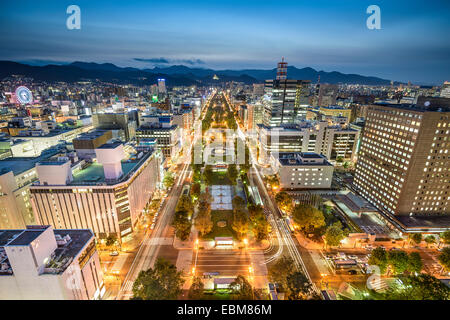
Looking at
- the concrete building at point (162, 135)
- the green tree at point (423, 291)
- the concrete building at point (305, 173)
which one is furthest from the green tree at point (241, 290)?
the concrete building at point (162, 135)

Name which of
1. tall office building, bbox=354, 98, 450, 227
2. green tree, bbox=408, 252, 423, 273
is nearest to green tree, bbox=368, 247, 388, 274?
green tree, bbox=408, 252, 423, 273

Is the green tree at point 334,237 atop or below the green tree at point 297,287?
below

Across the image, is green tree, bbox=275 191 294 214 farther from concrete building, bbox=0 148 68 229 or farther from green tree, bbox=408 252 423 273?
concrete building, bbox=0 148 68 229

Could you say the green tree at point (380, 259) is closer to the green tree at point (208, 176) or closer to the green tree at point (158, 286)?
the green tree at point (158, 286)

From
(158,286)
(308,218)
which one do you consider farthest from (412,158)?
(158,286)

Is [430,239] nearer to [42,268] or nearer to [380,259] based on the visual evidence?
[380,259]
